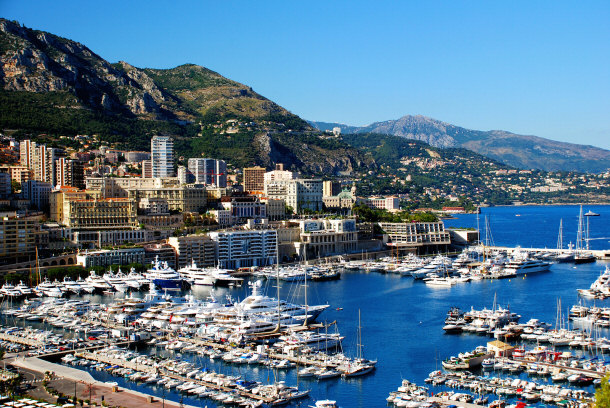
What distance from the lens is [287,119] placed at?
155 meters

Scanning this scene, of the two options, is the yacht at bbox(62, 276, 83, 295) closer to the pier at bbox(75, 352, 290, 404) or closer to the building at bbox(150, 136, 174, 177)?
the pier at bbox(75, 352, 290, 404)

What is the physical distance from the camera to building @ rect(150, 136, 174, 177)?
94.5m

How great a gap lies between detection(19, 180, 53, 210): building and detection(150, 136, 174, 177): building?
20645mm

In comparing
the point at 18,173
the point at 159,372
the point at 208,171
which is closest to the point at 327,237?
the point at 18,173

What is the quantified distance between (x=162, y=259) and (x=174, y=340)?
89.2 feet

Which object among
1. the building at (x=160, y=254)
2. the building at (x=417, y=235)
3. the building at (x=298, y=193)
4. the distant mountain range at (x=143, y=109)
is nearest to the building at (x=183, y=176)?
the building at (x=298, y=193)

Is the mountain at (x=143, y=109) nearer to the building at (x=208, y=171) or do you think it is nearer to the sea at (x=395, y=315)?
the building at (x=208, y=171)

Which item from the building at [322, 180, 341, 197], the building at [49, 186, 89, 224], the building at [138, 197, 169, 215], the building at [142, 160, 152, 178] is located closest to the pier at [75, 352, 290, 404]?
the building at [49, 186, 89, 224]

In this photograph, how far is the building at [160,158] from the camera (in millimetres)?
94500

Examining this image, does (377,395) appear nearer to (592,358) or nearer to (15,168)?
(592,358)

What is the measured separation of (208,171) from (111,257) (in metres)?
45.5

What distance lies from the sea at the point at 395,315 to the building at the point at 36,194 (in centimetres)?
2593

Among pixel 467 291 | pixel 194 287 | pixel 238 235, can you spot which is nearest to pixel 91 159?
pixel 238 235

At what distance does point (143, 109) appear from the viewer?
132 meters
